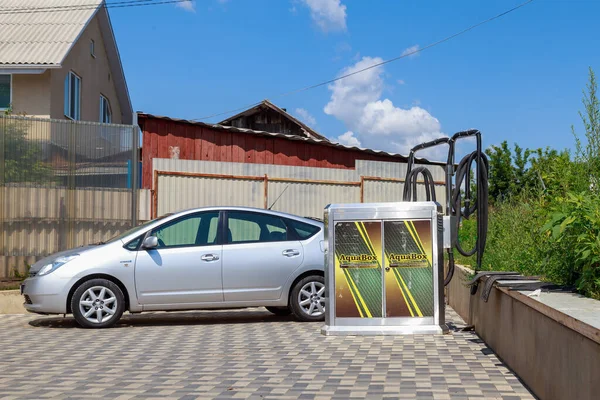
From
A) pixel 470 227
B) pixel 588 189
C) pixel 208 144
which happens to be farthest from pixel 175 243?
pixel 208 144

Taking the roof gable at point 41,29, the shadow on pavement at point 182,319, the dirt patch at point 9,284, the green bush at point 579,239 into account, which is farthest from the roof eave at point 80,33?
the green bush at point 579,239

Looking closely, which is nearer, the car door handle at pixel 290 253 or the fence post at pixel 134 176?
the car door handle at pixel 290 253

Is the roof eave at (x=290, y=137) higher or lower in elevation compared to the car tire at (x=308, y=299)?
higher

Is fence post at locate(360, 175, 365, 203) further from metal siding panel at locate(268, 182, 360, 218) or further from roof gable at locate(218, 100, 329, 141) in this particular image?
roof gable at locate(218, 100, 329, 141)

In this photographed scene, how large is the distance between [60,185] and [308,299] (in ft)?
20.1

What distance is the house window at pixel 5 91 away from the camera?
76.7 feet

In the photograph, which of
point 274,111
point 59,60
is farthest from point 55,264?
point 274,111

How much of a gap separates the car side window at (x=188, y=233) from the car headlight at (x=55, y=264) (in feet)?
3.98

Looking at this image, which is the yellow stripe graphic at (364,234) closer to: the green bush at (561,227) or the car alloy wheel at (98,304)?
the green bush at (561,227)

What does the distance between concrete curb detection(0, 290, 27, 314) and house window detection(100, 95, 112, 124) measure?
681 inches

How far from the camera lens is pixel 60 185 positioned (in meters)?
15.6

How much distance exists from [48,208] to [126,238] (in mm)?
4230

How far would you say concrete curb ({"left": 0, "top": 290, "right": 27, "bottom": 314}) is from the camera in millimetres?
13859

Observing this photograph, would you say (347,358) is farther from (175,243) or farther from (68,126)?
(68,126)
